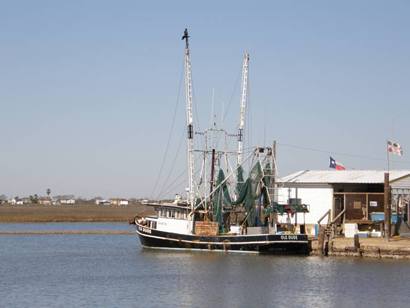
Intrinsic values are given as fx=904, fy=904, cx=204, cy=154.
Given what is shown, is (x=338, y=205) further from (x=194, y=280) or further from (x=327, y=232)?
(x=194, y=280)

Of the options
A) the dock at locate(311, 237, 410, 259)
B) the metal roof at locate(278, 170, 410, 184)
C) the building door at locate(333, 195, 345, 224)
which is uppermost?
the metal roof at locate(278, 170, 410, 184)

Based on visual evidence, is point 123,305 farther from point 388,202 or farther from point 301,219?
point 301,219

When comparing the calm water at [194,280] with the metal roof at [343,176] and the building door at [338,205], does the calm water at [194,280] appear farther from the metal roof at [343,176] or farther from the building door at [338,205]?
the metal roof at [343,176]

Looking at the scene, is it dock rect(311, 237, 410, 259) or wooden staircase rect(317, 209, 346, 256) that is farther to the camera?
wooden staircase rect(317, 209, 346, 256)

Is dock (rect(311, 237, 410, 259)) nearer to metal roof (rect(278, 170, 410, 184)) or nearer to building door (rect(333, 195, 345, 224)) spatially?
building door (rect(333, 195, 345, 224))

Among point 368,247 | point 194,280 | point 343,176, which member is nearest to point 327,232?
point 368,247

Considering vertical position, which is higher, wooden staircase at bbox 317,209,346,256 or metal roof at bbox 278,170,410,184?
A: metal roof at bbox 278,170,410,184

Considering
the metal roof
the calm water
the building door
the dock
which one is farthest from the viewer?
the building door

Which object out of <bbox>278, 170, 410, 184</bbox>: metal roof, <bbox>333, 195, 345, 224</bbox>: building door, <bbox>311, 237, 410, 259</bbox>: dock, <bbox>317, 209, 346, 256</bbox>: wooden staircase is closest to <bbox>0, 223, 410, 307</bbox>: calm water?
<bbox>311, 237, 410, 259</bbox>: dock

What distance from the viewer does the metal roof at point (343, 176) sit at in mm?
65750

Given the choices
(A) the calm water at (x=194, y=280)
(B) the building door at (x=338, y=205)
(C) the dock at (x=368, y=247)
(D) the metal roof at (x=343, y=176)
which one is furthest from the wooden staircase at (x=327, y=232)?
(D) the metal roof at (x=343, y=176)

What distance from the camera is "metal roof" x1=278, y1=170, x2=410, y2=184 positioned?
6575cm

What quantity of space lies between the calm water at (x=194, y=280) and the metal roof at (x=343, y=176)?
932cm

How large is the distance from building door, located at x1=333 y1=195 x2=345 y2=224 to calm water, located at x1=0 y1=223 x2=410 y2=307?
8.41 m
